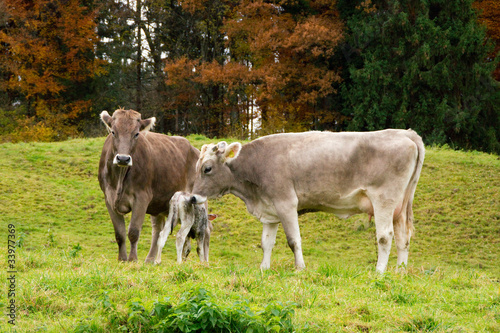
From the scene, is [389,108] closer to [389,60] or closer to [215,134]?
[389,60]

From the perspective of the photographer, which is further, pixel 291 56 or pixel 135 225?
pixel 291 56

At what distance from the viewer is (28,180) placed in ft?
50.4

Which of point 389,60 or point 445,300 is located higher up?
point 389,60

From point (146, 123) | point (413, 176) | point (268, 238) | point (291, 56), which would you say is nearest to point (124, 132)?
point (146, 123)

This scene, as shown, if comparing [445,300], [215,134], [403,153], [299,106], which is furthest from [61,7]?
[445,300]

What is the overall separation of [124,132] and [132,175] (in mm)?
662

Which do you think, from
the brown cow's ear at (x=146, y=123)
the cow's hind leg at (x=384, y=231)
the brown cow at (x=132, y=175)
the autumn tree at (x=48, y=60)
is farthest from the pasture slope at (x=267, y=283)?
the autumn tree at (x=48, y=60)

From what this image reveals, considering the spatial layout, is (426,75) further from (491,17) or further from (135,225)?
(135,225)

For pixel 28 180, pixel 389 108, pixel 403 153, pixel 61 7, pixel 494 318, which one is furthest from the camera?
pixel 61 7

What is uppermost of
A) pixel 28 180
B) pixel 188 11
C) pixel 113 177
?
pixel 188 11

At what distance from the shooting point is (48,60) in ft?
90.1

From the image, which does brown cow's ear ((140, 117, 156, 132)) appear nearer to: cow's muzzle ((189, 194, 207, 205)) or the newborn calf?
the newborn calf

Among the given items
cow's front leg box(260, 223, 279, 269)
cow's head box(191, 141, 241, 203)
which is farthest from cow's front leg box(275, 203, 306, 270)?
cow's head box(191, 141, 241, 203)

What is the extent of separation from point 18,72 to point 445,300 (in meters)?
25.0
